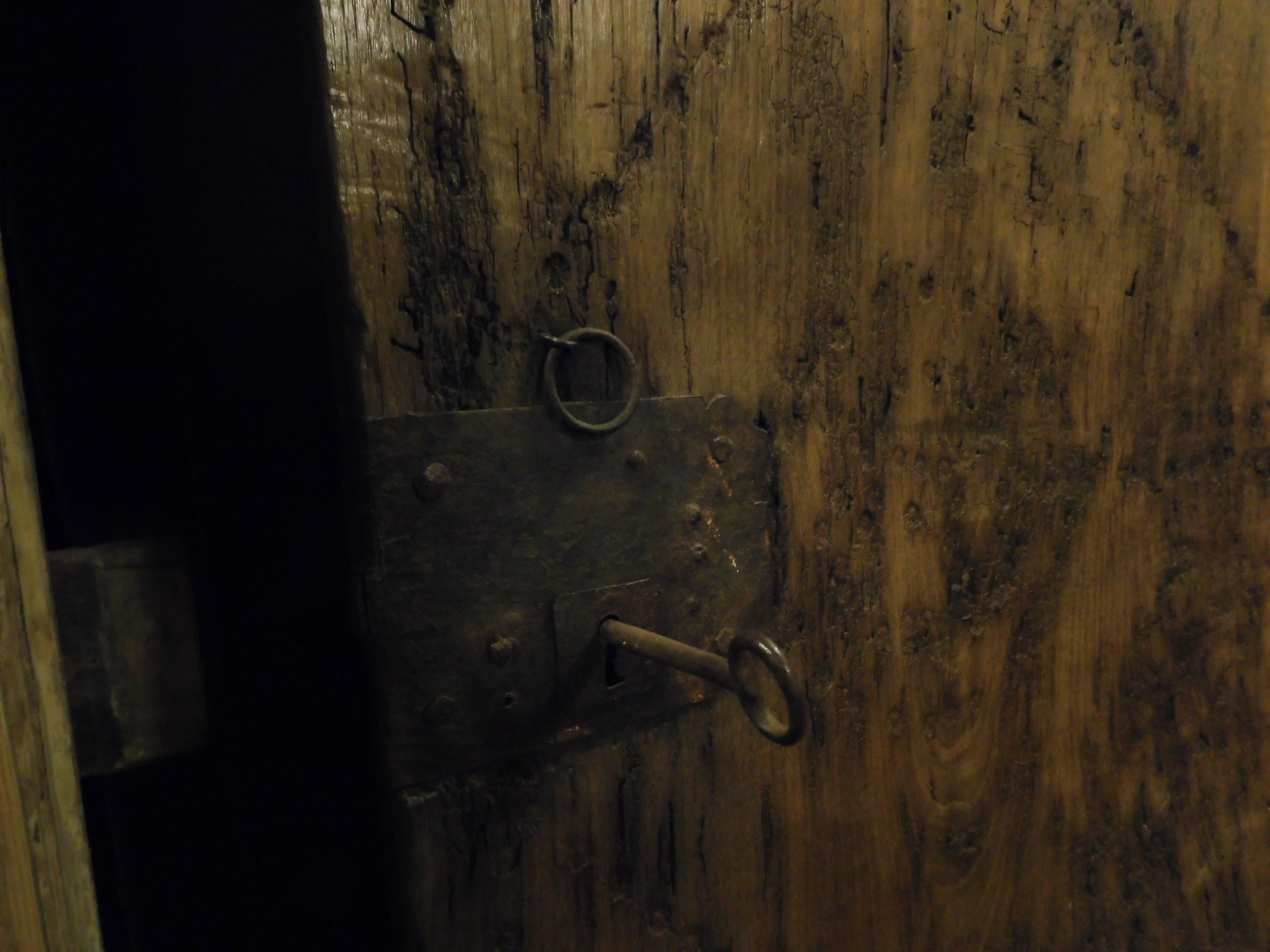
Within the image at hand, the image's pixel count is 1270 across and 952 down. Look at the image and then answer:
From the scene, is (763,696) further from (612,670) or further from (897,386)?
(897,386)

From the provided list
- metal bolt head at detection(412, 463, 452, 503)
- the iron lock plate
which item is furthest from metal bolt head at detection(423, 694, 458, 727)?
metal bolt head at detection(412, 463, 452, 503)

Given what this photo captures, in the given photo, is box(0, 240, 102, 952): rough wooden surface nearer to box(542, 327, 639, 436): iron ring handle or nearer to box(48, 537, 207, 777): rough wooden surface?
box(48, 537, 207, 777): rough wooden surface

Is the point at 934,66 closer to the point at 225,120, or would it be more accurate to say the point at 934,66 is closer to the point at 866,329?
the point at 866,329

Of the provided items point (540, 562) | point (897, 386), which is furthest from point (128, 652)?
point (897, 386)

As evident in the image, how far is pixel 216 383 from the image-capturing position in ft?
1.47

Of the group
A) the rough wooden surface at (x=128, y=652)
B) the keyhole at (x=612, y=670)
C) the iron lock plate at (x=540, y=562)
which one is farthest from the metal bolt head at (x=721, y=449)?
the rough wooden surface at (x=128, y=652)

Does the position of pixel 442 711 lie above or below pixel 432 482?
below

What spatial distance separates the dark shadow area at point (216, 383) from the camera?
42cm

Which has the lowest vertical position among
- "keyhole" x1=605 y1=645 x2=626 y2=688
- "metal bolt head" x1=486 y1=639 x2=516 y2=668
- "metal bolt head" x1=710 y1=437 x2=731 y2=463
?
"keyhole" x1=605 y1=645 x2=626 y2=688

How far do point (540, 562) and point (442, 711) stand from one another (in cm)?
9

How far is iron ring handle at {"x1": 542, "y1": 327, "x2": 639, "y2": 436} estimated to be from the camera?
42 centimetres

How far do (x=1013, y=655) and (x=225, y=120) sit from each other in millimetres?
687

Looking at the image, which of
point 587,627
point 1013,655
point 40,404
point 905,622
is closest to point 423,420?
point 587,627

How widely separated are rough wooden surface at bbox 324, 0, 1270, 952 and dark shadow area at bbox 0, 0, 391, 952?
0.07 meters
